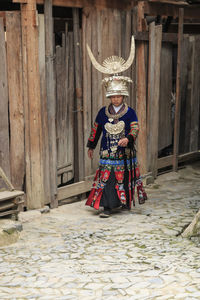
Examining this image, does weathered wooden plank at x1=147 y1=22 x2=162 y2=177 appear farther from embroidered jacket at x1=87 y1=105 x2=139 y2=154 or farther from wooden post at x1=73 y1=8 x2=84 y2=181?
embroidered jacket at x1=87 y1=105 x2=139 y2=154

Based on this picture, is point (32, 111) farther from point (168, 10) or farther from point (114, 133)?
point (168, 10)

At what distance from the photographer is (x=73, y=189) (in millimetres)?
7109

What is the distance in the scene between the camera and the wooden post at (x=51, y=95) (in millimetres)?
6316

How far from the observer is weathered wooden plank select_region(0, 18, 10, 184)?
5941 mm

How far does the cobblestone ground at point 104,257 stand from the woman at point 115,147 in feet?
0.88

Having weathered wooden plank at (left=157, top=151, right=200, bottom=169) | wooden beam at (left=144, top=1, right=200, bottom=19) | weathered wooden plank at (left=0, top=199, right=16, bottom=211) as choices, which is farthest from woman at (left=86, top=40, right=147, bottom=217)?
weathered wooden plank at (left=157, top=151, right=200, bottom=169)

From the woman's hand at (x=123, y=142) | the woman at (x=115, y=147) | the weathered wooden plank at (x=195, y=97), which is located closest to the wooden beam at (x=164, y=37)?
the weathered wooden plank at (x=195, y=97)

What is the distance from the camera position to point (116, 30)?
24.6 feet

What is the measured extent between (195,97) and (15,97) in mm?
4855

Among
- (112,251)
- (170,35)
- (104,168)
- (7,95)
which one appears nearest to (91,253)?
(112,251)

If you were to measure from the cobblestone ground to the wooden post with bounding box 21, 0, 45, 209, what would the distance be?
429 millimetres

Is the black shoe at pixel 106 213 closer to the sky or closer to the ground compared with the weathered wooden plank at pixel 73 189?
closer to the ground

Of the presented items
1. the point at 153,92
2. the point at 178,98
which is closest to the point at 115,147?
the point at 153,92

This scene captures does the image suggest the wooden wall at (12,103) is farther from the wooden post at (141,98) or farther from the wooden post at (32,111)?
the wooden post at (141,98)
